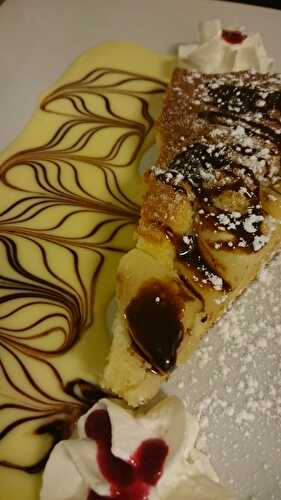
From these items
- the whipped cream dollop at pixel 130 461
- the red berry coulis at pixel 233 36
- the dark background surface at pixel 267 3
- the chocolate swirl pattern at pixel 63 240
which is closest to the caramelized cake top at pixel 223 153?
the chocolate swirl pattern at pixel 63 240

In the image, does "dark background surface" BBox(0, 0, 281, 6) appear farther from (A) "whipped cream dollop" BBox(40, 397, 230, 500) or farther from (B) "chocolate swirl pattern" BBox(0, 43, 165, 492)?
(A) "whipped cream dollop" BBox(40, 397, 230, 500)

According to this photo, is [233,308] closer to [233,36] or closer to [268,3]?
[233,36]

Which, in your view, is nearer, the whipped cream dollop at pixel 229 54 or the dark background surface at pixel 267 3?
the whipped cream dollop at pixel 229 54

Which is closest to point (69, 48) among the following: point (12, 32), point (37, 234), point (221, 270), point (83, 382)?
point (12, 32)

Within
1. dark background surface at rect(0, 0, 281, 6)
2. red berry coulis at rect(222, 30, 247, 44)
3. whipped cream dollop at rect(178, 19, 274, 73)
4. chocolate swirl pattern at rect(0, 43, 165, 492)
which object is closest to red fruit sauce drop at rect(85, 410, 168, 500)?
chocolate swirl pattern at rect(0, 43, 165, 492)

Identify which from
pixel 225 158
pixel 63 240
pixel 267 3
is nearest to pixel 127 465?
pixel 63 240

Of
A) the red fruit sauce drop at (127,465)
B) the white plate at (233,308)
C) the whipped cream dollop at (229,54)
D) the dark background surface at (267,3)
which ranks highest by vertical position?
the dark background surface at (267,3)

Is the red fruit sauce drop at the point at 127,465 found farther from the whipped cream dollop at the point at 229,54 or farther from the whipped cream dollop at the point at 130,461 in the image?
the whipped cream dollop at the point at 229,54
